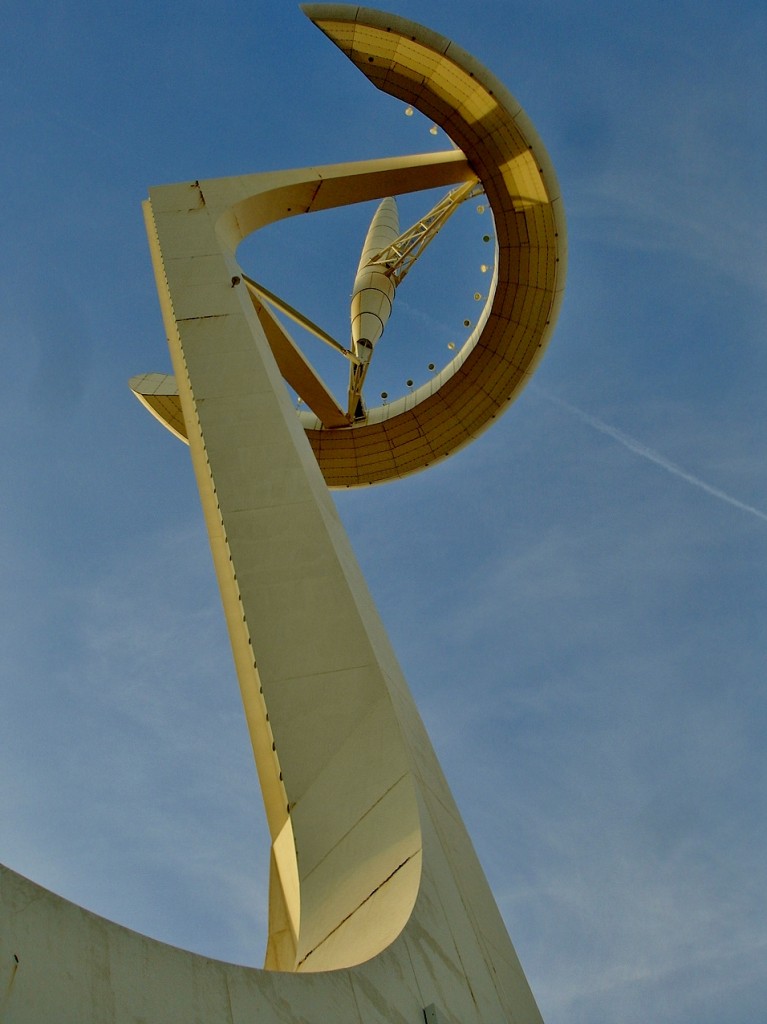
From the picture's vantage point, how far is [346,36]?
13.0 m

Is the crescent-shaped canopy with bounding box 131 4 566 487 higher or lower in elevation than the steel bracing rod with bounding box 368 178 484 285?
lower

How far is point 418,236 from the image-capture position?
1831 cm

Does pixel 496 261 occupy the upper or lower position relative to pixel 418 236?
lower

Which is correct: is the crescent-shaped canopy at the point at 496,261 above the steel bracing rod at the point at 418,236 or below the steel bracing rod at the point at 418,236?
below

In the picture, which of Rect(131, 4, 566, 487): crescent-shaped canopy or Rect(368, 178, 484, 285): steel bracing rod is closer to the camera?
Rect(131, 4, 566, 487): crescent-shaped canopy

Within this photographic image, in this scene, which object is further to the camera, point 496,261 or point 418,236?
point 418,236

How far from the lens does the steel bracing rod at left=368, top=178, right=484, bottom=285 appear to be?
691 inches

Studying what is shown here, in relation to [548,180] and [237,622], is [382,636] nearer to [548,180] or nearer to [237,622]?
[237,622]

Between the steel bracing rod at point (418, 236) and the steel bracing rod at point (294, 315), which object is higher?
the steel bracing rod at point (418, 236)

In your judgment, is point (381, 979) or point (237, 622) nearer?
point (381, 979)

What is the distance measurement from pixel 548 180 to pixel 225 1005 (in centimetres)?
1262

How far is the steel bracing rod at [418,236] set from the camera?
57.5 feet

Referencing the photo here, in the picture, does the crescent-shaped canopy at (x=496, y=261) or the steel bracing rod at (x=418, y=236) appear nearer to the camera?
the crescent-shaped canopy at (x=496, y=261)

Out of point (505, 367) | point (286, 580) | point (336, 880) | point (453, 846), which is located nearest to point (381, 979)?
point (336, 880)
